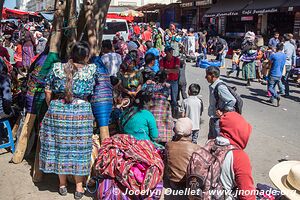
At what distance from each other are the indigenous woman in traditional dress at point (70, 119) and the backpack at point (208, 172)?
1.35m

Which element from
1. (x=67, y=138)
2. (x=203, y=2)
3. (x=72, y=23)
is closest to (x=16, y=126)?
(x=72, y=23)

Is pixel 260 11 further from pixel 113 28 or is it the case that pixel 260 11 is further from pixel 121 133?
pixel 121 133

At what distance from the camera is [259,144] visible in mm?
6414

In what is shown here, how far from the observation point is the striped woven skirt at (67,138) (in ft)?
13.2

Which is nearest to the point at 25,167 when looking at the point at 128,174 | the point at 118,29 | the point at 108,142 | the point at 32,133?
the point at 32,133

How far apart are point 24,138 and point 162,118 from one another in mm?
2088

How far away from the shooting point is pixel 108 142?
3.98m

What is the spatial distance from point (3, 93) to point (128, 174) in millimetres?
2854

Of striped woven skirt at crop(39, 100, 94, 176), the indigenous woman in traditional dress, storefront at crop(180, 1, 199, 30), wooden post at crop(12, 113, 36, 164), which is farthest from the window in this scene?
striped woven skirt at crop(39, 100, 94, 176)

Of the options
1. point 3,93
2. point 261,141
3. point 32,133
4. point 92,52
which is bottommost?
point 261,141

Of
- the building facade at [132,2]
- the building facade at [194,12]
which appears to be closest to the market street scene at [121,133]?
the building facade at [194,12]

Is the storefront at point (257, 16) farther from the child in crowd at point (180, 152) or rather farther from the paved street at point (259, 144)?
the child in crowd at point (180, 152)

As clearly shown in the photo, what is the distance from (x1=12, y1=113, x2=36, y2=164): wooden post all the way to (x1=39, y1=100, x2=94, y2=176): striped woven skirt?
1.22 metres

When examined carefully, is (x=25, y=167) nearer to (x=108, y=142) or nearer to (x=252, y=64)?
(x=108, y=142)
